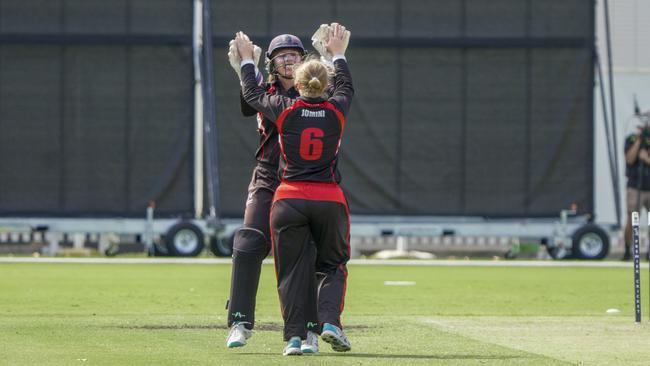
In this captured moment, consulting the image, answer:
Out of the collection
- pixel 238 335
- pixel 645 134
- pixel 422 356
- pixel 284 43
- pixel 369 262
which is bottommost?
pixel 422 356

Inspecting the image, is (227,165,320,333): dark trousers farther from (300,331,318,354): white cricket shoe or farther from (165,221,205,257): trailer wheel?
(165,221,205,257): trailer wheel

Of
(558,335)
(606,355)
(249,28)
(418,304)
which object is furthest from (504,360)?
(249,28)

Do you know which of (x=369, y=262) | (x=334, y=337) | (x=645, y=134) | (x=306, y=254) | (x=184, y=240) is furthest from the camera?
(x=645, y=134)

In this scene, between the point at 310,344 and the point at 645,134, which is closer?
the point at 310,344

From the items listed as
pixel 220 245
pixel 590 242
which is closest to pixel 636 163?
pixel 590 242

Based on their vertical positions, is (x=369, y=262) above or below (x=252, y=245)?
below

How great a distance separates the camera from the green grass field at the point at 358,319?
916 centimetres

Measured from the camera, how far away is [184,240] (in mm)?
25156

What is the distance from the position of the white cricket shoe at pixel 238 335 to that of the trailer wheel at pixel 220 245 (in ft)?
50.9

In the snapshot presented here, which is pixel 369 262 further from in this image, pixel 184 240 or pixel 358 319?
pixel 358 319

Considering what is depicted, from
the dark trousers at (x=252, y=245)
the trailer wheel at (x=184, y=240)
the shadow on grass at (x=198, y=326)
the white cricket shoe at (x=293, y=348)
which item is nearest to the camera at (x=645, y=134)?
the trailer wheel at (x=184, y=240)

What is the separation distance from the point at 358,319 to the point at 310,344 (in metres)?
3.13

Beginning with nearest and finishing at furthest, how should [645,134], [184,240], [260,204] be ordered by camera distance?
[260,204], [184,240], [645,134]

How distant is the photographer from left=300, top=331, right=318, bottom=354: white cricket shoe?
16.8m
